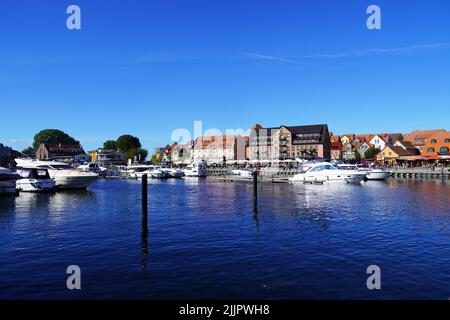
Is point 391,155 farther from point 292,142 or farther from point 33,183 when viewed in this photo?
point 33,183

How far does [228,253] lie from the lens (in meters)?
19.0

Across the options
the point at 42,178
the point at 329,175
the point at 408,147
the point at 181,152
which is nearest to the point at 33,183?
the point at 42,178

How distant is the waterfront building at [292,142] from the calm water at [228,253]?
367 ft

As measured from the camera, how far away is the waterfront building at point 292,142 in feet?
473

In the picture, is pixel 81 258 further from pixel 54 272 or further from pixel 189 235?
pixel 189 235

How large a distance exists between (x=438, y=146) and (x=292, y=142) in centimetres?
5183

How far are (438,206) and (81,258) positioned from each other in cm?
3324

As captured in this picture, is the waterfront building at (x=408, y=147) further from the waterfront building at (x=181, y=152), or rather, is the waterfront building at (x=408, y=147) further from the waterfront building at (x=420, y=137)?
the waterfront building at (x=181, y=152)

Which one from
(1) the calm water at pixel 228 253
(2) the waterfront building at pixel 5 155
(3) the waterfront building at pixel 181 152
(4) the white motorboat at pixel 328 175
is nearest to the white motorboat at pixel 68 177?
(1) the calm water at pixel 228 253

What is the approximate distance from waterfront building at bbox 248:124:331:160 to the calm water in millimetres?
111790

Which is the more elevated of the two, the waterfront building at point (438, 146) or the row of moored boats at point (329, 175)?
the waterfront building at point (438, 146)

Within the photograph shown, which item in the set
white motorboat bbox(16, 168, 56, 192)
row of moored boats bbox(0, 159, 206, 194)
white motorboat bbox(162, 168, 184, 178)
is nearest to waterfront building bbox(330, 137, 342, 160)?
white motorboat bbox(162, 168, 184, 178)
